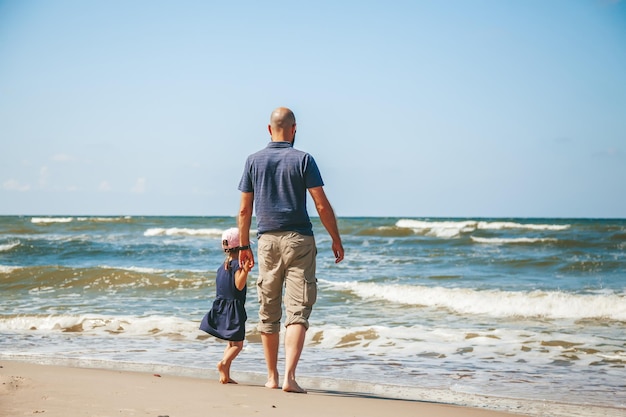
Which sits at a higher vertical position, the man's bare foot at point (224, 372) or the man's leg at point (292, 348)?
the man's leg at point (292, 348)

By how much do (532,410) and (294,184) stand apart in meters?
2.14

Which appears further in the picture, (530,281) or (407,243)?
(407,243)

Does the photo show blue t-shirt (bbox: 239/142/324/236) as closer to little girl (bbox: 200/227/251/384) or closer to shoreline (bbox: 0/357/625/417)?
little girl (bbox: 200/227/251/384)

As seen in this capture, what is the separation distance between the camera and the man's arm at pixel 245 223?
4383 mm

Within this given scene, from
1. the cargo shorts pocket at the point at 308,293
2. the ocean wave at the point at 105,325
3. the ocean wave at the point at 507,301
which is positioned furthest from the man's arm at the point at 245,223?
the ocean wave at the point at 507,301

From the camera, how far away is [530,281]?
13.5 metres

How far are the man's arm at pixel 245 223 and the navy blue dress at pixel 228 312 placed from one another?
0.45 m

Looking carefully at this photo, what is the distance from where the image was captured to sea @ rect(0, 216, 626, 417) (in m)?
5.37

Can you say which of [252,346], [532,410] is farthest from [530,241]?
[532,410]

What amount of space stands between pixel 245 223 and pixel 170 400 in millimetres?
1170

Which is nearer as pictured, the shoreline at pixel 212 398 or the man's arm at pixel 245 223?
the shoreline at pixel 212 398

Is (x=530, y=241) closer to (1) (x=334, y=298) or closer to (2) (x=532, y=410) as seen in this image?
(1) (x=334, y=298)

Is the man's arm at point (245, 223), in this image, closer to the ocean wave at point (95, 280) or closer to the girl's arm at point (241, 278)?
the girl's arm at point (241, 278)

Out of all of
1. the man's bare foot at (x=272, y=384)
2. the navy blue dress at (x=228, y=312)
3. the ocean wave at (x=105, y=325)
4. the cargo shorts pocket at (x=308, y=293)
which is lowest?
the ocean wave at (x=105, y=325)
